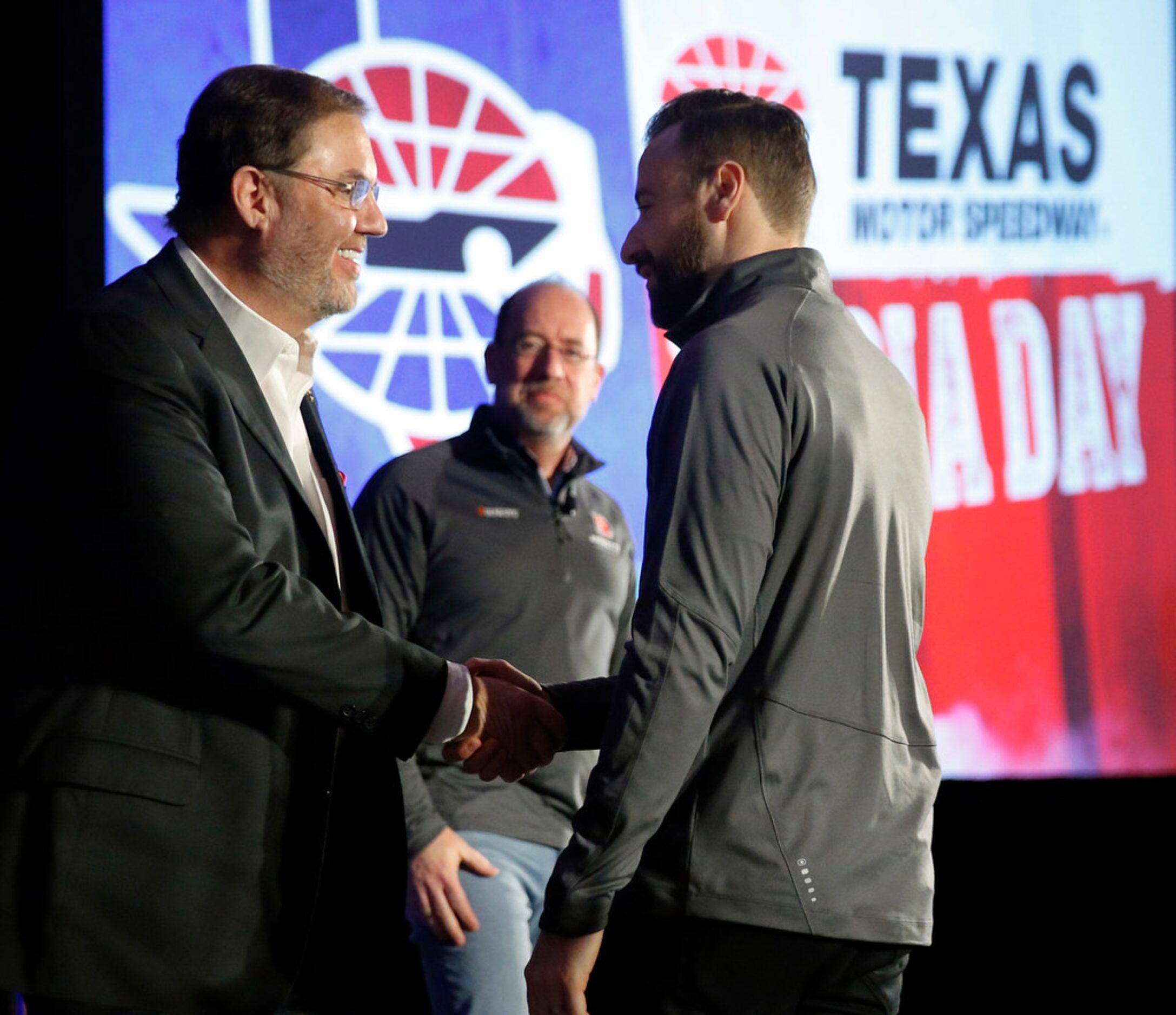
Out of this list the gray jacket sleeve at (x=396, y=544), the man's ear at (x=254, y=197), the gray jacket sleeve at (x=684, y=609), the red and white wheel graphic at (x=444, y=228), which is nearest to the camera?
the gray jacket sleeve at (x=684, y=609)

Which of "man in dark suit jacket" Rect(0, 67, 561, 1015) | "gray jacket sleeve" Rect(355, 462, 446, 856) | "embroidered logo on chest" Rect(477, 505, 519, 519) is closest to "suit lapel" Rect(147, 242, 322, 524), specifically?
"man in dark suit jacket" Rect(0, 67, 561, 1015)

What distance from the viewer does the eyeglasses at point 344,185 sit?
199 centimetres

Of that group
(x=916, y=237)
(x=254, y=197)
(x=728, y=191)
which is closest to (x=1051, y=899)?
(x=916, y=237)

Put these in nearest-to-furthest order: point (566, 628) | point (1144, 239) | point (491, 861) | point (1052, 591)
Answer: point (491, 861), point (566, 628), point (1052, 591), point (1144, 239)

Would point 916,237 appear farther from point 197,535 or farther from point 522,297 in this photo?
point 197,535

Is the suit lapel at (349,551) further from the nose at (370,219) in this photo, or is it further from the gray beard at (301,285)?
the nose at (370,219)

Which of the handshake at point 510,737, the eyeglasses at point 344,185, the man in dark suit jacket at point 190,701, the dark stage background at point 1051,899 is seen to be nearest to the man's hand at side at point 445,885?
the handshake at point 510,737

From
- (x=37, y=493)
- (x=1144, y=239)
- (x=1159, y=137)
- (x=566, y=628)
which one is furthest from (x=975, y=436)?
(x=37, y=493)

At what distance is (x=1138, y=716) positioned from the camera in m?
3.85

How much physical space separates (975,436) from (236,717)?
267 cm

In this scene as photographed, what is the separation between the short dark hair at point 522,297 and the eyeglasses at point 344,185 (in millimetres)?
989

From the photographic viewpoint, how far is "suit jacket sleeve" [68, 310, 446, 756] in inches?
63.2

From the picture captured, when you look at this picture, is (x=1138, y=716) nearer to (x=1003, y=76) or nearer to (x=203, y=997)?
(x=1003, y=76)

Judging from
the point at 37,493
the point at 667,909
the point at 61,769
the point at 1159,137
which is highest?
the point at 1159,137
